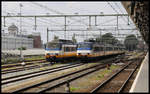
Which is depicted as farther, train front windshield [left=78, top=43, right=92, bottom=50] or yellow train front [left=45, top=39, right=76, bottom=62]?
train front windshield [left=78, top=43, right=92, bottom=50]

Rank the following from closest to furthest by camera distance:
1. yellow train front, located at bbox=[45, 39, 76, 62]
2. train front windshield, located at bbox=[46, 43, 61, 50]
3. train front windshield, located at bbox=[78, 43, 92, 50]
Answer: yellow train front, located at bbox=[45, 39, 76, 62]
train front windshield, located at bbox=[46, 43, 61, 50]
train front windshield, located at bbox=[78, 43, 92, 50]

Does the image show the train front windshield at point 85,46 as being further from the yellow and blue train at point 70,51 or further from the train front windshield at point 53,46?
the train front windshield at point 53,46

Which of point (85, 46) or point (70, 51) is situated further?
point (70, 51)

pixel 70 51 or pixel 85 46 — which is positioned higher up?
pixel 85 46

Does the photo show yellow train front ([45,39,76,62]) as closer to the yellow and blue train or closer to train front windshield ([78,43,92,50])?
the yellow and blue train

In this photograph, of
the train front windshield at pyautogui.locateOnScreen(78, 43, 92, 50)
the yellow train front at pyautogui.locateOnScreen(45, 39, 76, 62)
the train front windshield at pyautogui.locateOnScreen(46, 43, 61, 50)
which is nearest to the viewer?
the yellow train front at pyautogui.locateOnScreen(45, 39, 76, 62)

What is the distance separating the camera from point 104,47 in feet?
129

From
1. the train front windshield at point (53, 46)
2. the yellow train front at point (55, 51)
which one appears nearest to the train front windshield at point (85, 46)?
the yellow train front at point (55, 51)

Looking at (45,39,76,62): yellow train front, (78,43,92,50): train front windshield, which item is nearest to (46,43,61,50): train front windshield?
(45,39,76,62): yellow train front

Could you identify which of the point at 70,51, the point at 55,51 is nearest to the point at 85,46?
the point at 70,51

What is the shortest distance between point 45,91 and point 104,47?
27909 mm

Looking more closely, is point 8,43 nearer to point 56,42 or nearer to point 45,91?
point 56,42

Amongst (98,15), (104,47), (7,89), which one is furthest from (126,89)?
(104,47)

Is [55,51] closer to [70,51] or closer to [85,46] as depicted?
[70,51]
